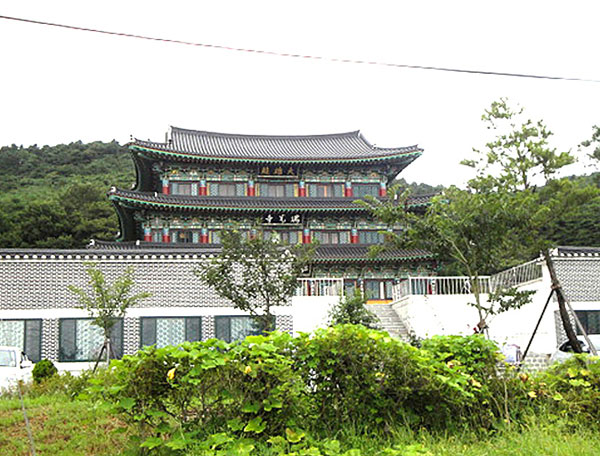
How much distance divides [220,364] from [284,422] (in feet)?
2.70

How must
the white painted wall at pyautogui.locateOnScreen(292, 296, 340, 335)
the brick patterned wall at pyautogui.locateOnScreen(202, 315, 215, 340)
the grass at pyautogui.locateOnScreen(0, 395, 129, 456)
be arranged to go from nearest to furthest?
the grass at pyautogui.locateOnScreen(0, 395, 129, 456)
the brick patterned wall at pyautogui.locateOnScreen(202, 315, 215, 340)
the white painted wall at pyautogui.locateOnScreen(292, 296, 340, 335)

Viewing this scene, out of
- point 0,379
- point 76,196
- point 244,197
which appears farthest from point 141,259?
point 76,196

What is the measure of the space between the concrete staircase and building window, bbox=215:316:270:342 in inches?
194

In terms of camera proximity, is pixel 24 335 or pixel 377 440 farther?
pixel 24 335

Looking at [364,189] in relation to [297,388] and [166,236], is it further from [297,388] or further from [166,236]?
[297,388]

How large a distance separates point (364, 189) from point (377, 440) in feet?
82.2

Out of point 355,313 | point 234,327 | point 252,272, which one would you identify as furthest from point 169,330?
point 355,313

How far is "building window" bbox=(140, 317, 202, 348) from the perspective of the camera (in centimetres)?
1936

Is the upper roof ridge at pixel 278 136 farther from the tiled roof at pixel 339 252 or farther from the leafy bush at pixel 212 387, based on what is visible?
the leafy bush at pixel 212 387

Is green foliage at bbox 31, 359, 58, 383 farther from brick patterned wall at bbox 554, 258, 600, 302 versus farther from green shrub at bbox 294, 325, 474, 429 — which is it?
brick patterned wall at bbox 554, 258, 600, 302

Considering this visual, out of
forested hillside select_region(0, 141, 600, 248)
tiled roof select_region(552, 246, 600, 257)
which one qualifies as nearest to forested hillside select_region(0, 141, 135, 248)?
forested hillside select_region(0, 141, 600, 248)

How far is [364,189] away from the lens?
30.4m

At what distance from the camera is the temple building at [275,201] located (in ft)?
89.2

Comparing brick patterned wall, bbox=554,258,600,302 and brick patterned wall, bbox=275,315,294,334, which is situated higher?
brick patterned wall, bbox=554,258,600,302
